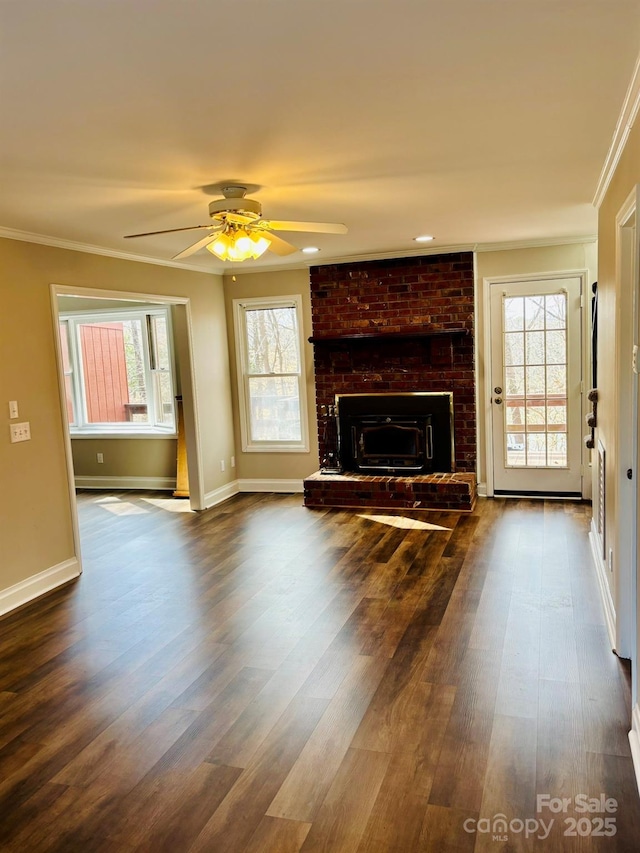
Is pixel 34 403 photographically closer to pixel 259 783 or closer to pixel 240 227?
pixel 240 227

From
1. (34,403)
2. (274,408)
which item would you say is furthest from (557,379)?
(34,403)

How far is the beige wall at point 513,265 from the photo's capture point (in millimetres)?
5680

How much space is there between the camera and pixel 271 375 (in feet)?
22.3

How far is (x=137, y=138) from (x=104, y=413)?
18.2ft

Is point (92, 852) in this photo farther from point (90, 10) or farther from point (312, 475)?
point (312, 475)

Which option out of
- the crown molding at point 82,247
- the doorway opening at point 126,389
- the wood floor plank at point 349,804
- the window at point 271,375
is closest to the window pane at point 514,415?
the window at point 271,375

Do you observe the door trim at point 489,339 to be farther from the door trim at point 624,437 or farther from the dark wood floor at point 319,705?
the door trim at point 624,437

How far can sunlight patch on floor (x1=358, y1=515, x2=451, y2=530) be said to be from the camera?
529cm

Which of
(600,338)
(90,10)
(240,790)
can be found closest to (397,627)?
(240,790)

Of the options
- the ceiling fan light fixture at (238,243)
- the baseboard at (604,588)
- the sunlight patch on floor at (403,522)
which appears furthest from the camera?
the sunlight patch on floor at (403,522)

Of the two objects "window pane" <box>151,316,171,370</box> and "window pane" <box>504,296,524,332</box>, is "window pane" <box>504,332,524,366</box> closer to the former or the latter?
"window pane" <box>504,296,524,332</box>

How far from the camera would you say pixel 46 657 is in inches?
129

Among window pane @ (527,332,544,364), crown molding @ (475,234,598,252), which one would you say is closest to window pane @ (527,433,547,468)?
window pane @ (527,332,544,364)

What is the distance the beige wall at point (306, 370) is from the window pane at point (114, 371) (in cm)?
127
